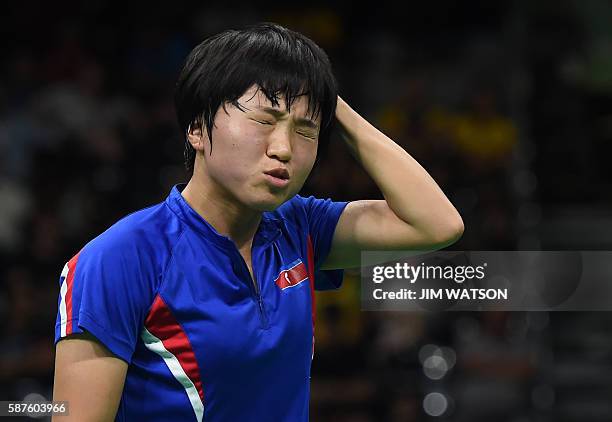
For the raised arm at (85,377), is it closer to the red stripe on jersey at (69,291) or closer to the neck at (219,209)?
the red stripe on jersey at (69,291)

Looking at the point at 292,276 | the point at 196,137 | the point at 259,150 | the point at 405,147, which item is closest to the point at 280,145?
the point at 259,150

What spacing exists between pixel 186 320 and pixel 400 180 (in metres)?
0.50

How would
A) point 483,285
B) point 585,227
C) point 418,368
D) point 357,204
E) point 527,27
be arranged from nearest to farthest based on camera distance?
point 357,204 → point 483,285 → point 418,368 → point 585,227 → point 527,27

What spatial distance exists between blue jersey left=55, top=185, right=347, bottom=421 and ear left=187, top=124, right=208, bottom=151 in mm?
98

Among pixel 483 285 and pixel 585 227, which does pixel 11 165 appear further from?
pixel 483 285

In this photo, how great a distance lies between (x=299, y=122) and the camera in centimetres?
162

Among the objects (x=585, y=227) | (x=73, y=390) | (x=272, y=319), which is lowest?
(x=73, y=390)

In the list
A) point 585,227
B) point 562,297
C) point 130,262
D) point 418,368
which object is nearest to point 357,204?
point 130,262

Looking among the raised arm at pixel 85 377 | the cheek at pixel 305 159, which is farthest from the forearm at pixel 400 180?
the raised arm at pixel 85 377

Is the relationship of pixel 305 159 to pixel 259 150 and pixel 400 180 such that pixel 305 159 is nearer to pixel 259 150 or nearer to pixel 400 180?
pixel 259 150

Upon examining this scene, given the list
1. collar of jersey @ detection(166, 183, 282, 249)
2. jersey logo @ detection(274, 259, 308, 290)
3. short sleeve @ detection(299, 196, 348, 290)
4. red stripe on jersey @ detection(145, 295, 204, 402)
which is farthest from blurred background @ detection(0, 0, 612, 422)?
red stripe on jersey @ detection(145, 295, 204, 402)

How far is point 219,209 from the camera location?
168 cm

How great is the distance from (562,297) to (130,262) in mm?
1486

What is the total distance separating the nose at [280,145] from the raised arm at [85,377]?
387 millimetres
